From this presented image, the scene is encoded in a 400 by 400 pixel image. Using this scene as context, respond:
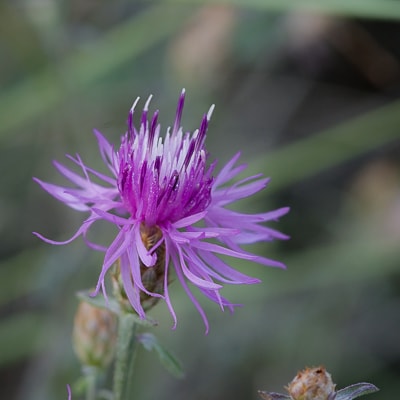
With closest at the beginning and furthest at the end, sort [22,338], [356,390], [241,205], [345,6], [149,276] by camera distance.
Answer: [356,390] → [149,276] → [345,6] → [22,338] → [241,205]

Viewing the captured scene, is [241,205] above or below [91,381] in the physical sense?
above

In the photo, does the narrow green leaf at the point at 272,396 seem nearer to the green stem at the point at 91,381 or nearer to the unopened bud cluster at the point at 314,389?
the unopened bud cluster at the point at 314,389

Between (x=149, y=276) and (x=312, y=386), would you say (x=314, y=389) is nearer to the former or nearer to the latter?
(x=312, y=386)

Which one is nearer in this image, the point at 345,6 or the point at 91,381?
the point at 91,381

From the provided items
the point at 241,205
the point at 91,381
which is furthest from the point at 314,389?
the point at 241,205

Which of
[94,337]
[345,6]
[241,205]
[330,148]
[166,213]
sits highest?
[345,6]

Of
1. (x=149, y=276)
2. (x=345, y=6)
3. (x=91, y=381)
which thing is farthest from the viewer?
(x=345, y=6)

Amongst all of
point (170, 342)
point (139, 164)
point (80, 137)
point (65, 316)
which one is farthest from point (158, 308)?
point (139, 164)
